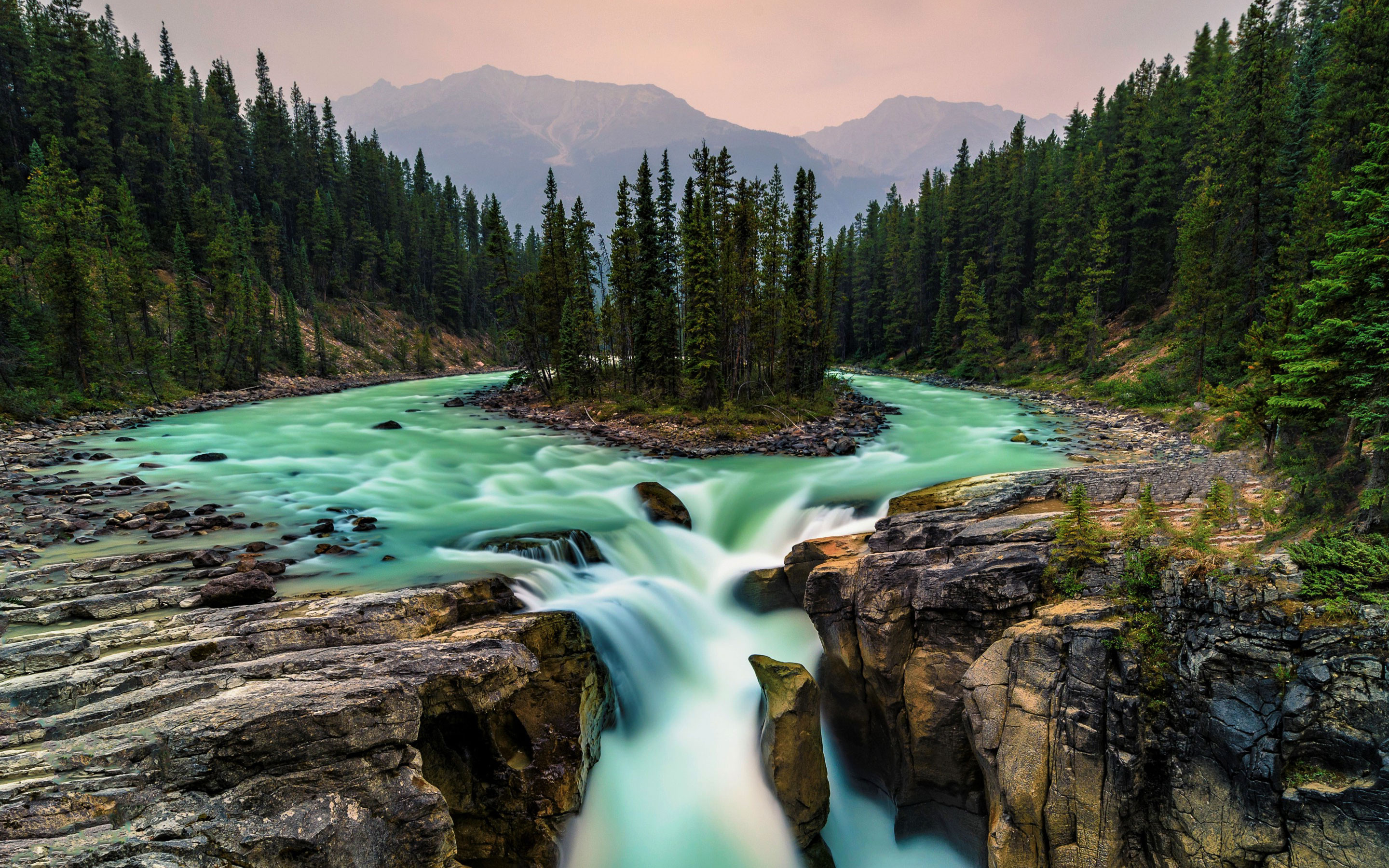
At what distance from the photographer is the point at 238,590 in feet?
26.1

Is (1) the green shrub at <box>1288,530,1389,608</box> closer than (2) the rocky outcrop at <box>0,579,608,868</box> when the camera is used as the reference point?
No

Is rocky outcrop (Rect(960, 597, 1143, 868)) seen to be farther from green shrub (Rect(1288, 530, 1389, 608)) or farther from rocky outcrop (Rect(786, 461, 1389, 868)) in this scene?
green shrub (Rect(1288, 530, 1389, 608))

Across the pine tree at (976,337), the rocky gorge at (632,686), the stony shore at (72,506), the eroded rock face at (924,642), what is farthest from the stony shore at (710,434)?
Answer: the pine tree at (976,337)

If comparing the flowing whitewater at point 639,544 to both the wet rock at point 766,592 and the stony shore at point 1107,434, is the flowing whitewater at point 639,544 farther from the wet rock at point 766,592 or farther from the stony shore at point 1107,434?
the stony shore at point 1107,434

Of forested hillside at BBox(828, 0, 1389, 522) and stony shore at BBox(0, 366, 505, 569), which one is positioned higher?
forested hillside at BBox(828, 0, 1389, 522)

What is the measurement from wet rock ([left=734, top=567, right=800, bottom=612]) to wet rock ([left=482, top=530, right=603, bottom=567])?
3.46 m

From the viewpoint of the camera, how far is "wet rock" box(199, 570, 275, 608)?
7.71 meters

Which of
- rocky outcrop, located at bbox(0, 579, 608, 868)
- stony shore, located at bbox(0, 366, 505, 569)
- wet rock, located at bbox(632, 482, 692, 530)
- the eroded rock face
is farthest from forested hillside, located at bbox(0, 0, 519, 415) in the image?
the eroded rock face

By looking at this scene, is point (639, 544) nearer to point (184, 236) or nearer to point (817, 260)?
point (817, 260)

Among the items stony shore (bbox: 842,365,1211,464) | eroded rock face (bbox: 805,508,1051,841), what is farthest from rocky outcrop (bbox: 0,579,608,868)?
stony shore (bbox: 842,365,1211,464)

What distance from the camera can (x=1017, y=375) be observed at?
47.3 m

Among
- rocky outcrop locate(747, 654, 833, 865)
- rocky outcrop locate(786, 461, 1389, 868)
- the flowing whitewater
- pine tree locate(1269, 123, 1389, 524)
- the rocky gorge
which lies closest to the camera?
the rocky gorge

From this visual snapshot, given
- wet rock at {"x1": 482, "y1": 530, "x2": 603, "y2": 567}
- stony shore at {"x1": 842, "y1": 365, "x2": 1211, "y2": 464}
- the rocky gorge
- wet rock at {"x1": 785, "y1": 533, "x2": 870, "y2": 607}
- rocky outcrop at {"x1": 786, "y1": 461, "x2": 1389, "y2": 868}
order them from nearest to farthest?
the rocky gorge < rocky outcrop at {"x1": 786, "y1": 461, "x2": 1389, "y2": 868} < wet rock at {"x1": 785, "y1": 533, "x2": 870, "y2": 607} < wet rock at {"x1": 482, "y1": 530, "x2": 603, "y2": 567} < stony shore at {"x1": 842, "y1": 365, "x2": 1211, "y2": 464}

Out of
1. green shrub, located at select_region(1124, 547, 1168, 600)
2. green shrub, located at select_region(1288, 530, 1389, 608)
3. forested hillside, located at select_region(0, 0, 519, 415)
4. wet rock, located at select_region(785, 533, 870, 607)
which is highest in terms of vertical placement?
forested hillside, located at select_region(0, 0, 519, 415)
